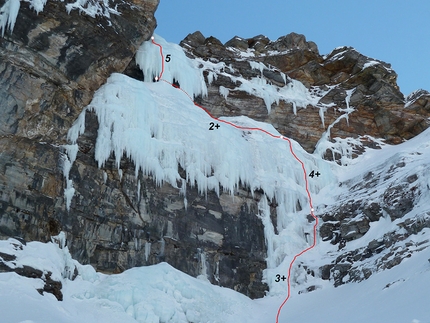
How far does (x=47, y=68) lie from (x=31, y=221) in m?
6.62

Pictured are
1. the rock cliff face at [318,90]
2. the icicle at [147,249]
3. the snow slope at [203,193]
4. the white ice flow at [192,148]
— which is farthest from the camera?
the rock cliff face at [318,90]

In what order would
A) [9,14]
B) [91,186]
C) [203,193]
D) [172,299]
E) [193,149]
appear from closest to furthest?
[172,299]
[9,14]
[91,186]
[203,193]
[193,149]

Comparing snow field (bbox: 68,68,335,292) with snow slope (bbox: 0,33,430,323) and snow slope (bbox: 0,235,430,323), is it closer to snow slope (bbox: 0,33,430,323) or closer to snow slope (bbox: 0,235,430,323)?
snow slope (bbox: 0,33,430,323)

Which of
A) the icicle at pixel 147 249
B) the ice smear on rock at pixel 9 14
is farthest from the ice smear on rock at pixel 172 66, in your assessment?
the icicle at pixel 147 249

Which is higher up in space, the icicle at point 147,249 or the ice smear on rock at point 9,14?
the ice smear on rock at point 9,14

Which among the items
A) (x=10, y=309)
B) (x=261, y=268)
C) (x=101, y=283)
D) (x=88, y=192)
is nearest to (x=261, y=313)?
(x=261, y=268)

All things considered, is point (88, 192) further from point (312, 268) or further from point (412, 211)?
point (412, 211)

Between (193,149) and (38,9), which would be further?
(193,149)

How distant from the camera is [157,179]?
Result: 949 inches

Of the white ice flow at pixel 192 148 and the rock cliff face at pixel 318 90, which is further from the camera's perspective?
the rock cliff face at pixel 318 90

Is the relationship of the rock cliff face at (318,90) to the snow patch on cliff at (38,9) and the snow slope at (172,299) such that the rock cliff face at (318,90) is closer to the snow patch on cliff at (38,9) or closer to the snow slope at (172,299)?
the snow patch on cliff at (38,9)

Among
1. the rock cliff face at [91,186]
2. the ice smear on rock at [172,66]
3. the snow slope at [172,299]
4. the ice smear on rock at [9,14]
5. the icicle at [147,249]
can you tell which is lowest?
the snow slope at [172,299]

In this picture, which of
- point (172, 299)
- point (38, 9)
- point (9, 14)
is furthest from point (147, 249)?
point (9, 14)

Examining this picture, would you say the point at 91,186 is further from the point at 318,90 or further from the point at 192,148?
the point at 318,90
